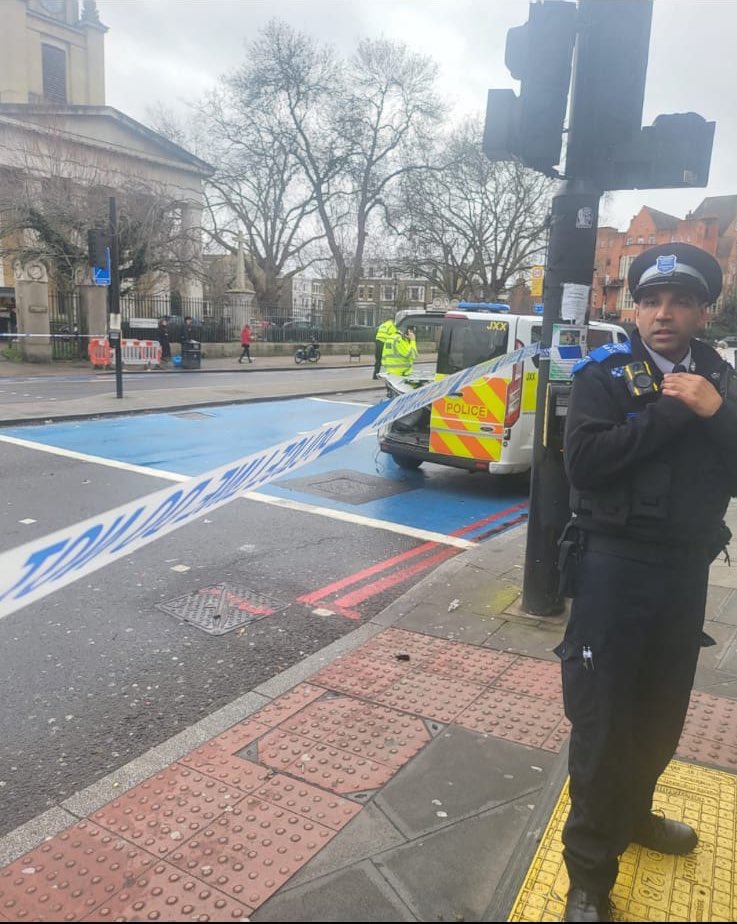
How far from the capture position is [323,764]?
9.92 ft

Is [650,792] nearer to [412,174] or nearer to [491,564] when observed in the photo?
[491,564]

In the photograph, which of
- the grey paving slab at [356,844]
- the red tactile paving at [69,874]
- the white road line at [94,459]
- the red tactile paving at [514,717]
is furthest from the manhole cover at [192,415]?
the grey paving slab at [356,844]

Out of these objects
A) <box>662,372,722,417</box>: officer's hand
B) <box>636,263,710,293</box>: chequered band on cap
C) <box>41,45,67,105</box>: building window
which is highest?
<box>41,45,67,105</box>: building window

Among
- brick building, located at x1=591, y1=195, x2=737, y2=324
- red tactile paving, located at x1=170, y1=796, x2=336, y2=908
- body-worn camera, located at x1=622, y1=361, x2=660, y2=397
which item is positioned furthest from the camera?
brick building, located at x1=591, y1=195, x2=737, y2=324

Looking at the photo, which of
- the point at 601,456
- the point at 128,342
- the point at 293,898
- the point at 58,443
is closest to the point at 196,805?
the point at 293,898

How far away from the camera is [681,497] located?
207 cm

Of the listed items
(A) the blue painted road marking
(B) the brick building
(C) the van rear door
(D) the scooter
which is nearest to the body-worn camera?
(A) the blue painted road marking

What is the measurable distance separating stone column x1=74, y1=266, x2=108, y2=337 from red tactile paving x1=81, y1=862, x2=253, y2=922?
1011 inches

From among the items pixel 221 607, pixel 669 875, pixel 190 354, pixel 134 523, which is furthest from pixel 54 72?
pixel 669 875

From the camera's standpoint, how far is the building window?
160ft

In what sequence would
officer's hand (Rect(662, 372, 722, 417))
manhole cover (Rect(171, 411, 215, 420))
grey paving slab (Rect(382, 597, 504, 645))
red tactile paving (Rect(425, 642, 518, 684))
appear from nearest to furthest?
1. officer's hand (Rect(662, 372, 722, 417))
2. red tactile paving (Rect(425, 642, 518, 684))
3. grey paving slab (Rect(382, 597, 504, 645))
4. manhole cover (Rect(171, 411, 215, 420))

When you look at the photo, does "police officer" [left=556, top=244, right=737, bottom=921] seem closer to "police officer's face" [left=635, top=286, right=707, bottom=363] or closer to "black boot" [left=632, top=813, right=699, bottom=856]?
"police officer's face" [left=635, top=286, right=707, bottom=363]

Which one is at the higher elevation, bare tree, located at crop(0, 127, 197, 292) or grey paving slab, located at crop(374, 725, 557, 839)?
bare tree, located at crop(0, 127, 197, 292)

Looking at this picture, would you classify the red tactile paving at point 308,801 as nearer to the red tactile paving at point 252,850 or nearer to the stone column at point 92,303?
the red tactile paving at point 252,850
